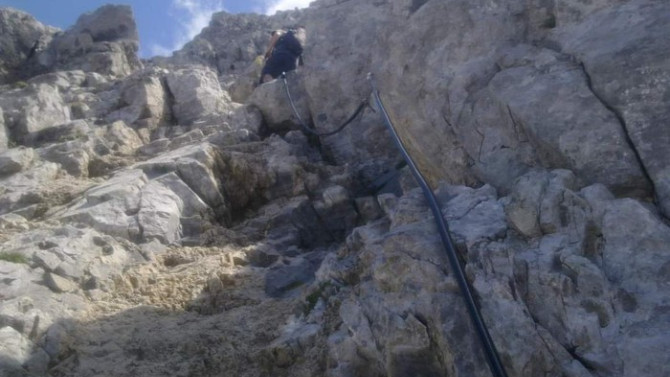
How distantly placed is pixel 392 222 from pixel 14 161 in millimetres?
8324

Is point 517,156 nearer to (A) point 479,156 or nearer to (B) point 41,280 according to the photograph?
(A) point 479,156

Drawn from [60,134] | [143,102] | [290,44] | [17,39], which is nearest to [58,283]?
[60,134]

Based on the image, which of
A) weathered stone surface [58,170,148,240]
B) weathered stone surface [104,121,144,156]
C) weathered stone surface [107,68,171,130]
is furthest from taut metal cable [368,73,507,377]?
weathered stone surface [107,68,171,130]

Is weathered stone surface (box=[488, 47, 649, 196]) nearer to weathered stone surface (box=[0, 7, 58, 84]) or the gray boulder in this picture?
the gray boulder

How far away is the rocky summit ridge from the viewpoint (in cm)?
452

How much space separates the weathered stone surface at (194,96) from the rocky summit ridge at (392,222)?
6.93ft

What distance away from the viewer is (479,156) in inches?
273

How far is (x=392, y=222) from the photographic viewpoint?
257 inches

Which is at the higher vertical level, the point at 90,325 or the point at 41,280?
the point at 41,280

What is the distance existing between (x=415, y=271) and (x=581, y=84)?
9.54ft

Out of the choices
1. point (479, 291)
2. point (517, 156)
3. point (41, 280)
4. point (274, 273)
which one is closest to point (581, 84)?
point (517, 156)

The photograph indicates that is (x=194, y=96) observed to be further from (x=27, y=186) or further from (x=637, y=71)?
(x=637, y=71)

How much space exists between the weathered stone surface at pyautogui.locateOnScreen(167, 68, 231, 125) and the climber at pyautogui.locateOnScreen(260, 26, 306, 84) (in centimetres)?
157

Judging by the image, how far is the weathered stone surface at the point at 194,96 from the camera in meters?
15.3
